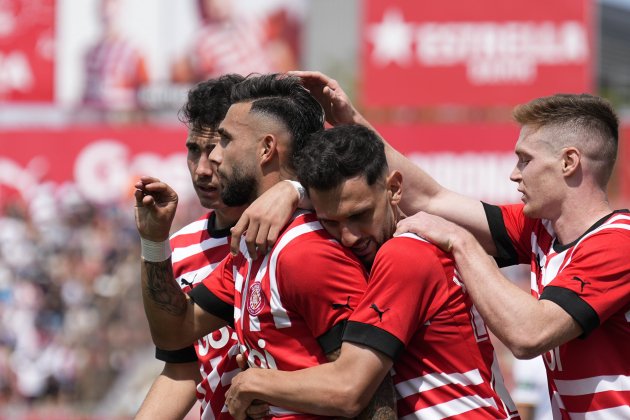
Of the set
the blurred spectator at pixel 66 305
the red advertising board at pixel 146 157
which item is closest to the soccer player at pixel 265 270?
the blurred spectator at pixel 66 305

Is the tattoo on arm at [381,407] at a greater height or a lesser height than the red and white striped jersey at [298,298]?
lesser

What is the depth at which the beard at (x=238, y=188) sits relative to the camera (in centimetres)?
371

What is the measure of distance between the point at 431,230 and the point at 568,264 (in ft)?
1.60

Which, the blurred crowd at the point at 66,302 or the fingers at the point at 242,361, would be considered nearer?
the fingers at the point at 242,361

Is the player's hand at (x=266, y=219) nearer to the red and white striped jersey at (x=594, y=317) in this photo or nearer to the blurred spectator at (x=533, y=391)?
the red and white striped jersey at (x=594, y=317)

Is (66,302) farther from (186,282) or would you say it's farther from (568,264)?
(568,264)

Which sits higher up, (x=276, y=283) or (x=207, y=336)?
(x=276, y=283)

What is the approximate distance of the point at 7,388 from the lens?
1399 cm

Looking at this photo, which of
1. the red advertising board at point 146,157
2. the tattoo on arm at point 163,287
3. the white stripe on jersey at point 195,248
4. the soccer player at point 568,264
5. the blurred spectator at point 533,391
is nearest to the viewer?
the soccer player at point 568,264

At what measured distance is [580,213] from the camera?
143 inches

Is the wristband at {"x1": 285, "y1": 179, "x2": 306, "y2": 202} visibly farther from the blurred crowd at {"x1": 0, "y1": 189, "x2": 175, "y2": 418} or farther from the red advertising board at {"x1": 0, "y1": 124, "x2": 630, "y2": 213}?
the red advertising board at {"x1": 0, "y1": 124, "x2": 630, "y2": 213}

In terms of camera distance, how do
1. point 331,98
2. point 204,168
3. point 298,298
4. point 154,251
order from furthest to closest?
point 204,168, point 331,98, point 154,251, point 298,298

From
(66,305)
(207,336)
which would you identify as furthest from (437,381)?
(66,305)

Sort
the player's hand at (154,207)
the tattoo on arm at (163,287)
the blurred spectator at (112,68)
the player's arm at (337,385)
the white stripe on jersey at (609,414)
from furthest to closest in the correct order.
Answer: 1. the blurred spectator at (112,68)
2. the tattoo on arm at (163,287)
3. the player's hand at (154,207)
4. the white stripe on jersey at (609,414)
5. the player's arm at (337,385)
